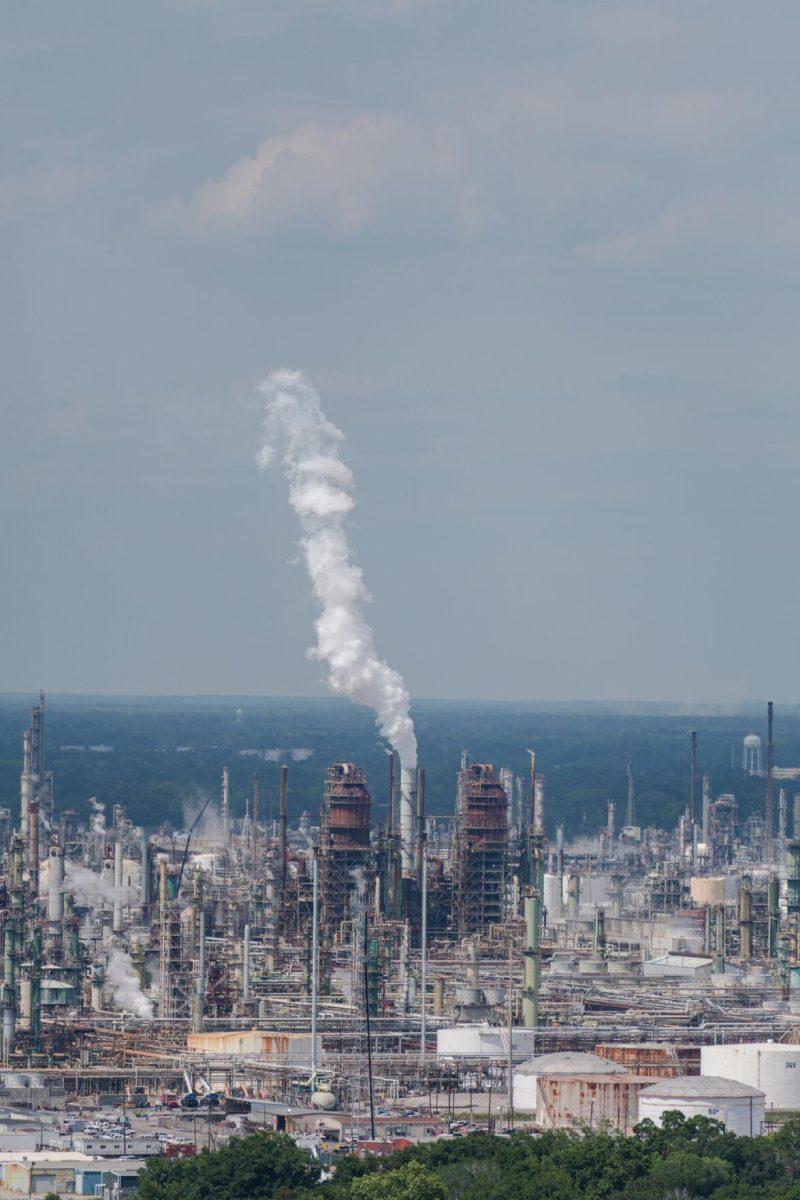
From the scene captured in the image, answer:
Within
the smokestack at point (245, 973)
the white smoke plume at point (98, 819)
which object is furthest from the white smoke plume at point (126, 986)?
the white smoke plume at point (98, 819)

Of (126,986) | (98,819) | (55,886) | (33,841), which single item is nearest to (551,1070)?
(126,986)

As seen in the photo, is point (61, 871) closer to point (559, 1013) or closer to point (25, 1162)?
point (559, 1013)

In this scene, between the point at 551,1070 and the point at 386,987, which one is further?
the point at 386,987

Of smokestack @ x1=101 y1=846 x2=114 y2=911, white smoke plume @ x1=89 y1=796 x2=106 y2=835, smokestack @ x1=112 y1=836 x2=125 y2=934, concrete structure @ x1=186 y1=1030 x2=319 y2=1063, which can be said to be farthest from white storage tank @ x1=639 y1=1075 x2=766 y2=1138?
white smoke plume @ x1=89 y1=796 x2=106 y2=835

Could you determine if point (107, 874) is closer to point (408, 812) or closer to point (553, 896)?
point (408, 812)

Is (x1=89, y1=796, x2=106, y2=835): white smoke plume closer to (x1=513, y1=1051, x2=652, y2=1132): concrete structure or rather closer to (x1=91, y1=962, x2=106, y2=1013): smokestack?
(x1=91, y1=962, x2=106, y2=1013): smokestack

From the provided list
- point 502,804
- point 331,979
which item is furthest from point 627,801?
point 331,979

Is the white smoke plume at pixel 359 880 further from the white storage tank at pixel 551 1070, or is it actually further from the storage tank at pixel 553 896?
the white storage tank at pixel 551 1070
